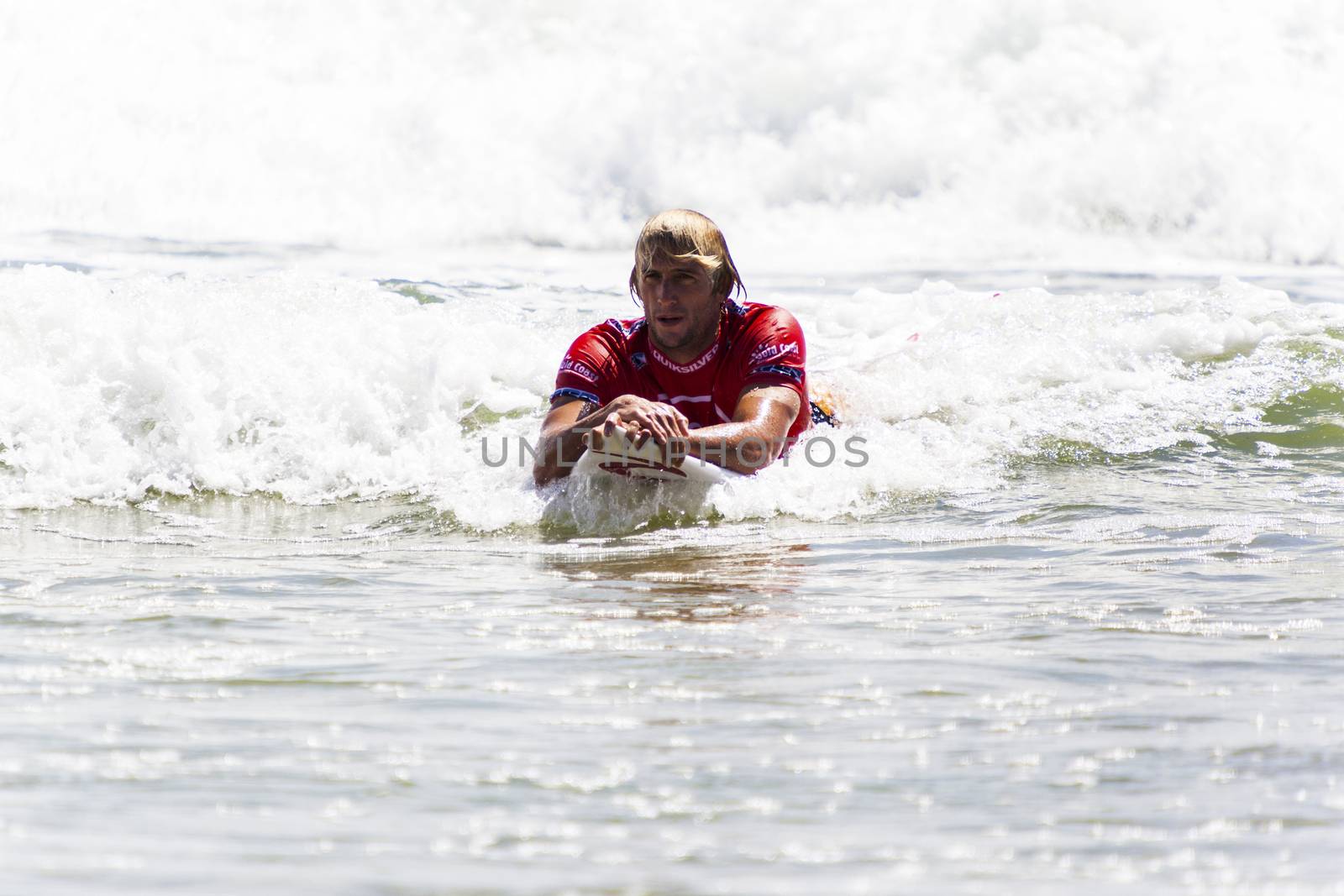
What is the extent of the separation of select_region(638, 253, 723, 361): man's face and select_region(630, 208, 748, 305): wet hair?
0.02m

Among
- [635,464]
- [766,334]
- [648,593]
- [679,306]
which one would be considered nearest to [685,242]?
[679,306]

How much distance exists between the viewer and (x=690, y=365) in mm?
5941

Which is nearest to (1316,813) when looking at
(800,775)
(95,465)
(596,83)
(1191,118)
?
(800,775)

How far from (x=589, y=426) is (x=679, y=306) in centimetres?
66

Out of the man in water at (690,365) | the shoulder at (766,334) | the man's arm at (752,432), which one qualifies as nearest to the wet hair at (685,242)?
the man in water at (690,365)

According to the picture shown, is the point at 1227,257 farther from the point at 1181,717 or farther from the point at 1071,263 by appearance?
the point at 1181,717

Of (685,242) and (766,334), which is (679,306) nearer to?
(685,242)

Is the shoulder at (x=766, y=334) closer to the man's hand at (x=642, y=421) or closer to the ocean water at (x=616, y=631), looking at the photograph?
the ocean water at (x=616, y=631)

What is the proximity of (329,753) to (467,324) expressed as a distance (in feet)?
22.3

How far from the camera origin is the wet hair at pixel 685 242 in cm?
561

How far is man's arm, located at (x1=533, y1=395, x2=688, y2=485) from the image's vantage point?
518cm

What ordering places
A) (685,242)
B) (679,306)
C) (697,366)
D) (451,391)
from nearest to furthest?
(685,242) < (679,306) < (697,366) < (451,391)

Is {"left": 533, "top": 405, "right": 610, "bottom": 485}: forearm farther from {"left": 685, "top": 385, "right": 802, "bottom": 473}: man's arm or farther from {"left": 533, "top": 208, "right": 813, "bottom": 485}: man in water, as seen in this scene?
{"left": 685, "top": 385, "right": 802, "bottom": 473}: man's arm

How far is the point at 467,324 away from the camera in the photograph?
355 inches
